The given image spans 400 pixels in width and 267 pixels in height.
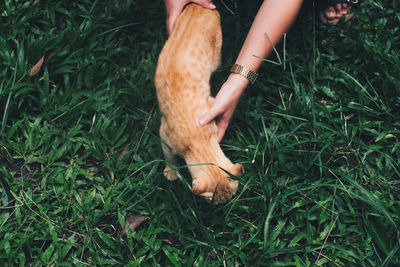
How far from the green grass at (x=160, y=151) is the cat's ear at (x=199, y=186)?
8.7 inches

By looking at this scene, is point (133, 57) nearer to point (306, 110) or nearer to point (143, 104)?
point (143, 104)

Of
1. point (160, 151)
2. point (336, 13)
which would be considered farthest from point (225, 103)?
point (336, 13)

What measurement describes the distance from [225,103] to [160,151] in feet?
2.23

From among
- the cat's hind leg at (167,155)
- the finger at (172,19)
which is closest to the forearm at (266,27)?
the finger at (172,19)

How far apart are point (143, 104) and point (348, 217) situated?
1727 mm

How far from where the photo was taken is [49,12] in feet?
10.3

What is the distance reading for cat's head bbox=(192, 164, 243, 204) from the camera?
207 cm

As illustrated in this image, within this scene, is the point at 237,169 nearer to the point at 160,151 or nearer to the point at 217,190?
the point at 217,190

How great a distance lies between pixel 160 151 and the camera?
104 inches

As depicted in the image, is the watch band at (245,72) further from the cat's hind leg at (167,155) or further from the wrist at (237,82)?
the cat's hind leg at (167,155)

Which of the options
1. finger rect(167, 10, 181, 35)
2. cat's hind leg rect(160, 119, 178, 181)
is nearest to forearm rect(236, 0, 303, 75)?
finger rect(167, 10, 181, 35)

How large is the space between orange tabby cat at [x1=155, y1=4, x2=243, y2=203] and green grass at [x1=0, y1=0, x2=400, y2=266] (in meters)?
0.21

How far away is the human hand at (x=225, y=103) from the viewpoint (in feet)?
7.21

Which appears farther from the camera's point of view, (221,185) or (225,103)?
(225,103)
